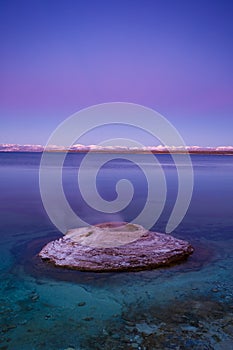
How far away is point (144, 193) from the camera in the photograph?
19297 millimetres

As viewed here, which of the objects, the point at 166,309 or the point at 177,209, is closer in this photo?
the point at 166,309

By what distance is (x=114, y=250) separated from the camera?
7.96 m

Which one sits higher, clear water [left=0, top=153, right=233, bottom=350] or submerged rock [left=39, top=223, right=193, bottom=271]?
submerged rock [left=39, top=223, right=193, bottom=271]

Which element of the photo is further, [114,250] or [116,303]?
[114,250]

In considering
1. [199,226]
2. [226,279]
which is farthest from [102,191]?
[226,279]

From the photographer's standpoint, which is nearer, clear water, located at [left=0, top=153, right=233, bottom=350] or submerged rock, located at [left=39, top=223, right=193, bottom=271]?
clear water, located at [left=0, top=153, right=233, bottom=350]

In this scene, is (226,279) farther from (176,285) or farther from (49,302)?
(49,302)

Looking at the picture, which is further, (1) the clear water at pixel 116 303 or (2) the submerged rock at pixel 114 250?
(2) the submerged rock at pixel 114 250

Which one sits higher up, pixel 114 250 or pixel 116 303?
pixel 114 250

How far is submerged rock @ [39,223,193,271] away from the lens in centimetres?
752

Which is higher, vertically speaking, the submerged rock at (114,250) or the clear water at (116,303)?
the submerged rock at (114,250)

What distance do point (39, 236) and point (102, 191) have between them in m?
10.2

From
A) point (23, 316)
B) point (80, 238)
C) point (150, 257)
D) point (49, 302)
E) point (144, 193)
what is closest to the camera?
point (23, 316)

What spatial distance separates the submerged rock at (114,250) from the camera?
24.7 ft
